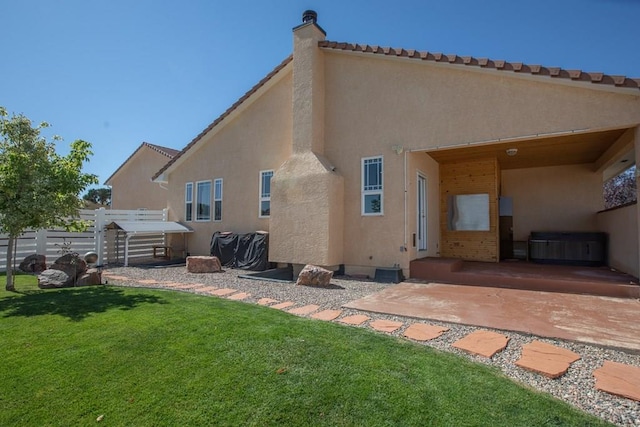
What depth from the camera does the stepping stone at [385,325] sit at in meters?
5.30

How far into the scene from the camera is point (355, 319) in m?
5.86

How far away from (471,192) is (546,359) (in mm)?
9520

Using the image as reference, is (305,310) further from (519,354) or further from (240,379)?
(519,354)

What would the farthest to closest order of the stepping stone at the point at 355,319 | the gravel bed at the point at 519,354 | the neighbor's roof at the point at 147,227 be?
the neighbor's roof at the point at 147,227 → the stepping stone at the point at 355,319 → the gravel bed at the point at 519,354

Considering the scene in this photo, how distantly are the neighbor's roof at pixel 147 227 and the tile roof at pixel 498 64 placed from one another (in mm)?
10443

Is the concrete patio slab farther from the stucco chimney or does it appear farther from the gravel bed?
the stucco chimney

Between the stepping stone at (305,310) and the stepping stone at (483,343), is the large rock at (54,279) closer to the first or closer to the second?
the stepping stone at (305,310)

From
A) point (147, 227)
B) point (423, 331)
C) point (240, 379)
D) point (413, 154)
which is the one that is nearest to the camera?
point (240, 379)

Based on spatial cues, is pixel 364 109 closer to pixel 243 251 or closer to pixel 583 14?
pixel 583 14

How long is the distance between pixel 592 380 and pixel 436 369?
1.70 metres

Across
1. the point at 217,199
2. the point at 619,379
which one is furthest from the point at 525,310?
the point at 217,199

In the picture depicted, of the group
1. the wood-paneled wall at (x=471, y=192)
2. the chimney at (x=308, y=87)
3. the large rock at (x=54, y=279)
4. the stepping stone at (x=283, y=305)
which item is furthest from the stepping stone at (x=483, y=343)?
the large rock at (x=54, y=279)

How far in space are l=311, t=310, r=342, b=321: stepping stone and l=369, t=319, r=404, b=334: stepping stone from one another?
0.75m

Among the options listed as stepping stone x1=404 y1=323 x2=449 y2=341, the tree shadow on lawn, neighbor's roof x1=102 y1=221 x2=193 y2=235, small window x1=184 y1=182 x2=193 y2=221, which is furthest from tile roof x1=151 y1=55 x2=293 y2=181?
stepping stone x1=404 y1=323 x2=449 y2=341
